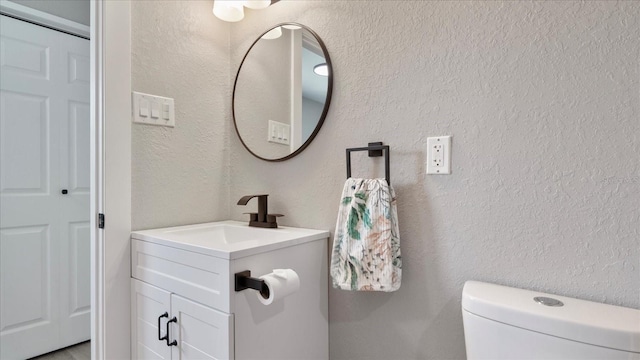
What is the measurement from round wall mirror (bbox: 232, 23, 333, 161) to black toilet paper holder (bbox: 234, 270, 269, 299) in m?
0.58

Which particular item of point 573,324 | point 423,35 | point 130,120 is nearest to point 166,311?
point 130,120

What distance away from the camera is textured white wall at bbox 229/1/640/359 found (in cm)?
83

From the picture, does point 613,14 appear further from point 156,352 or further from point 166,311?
point 156,352

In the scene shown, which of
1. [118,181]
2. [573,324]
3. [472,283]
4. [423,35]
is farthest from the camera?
[118,181]

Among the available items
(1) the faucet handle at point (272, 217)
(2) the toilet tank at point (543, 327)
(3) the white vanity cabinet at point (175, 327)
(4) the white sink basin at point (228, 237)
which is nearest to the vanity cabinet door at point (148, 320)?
(3) the white vanity cabinet at point (175, 327)

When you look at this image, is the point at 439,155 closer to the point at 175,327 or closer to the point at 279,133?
the point at 279,133

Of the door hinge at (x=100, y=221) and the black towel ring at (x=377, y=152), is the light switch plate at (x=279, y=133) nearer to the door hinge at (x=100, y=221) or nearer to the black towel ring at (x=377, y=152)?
the black towel ring at (x=377, y=152)

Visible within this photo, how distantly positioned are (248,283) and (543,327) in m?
0.71

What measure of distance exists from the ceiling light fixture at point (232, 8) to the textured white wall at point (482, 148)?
0.23m

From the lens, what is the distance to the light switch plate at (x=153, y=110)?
1.32 meters

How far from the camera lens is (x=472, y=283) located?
966 mm

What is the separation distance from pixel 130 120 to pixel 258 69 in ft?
1.84

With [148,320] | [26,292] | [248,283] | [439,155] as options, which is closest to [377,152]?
[439,155]

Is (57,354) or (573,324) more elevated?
(573,324)
